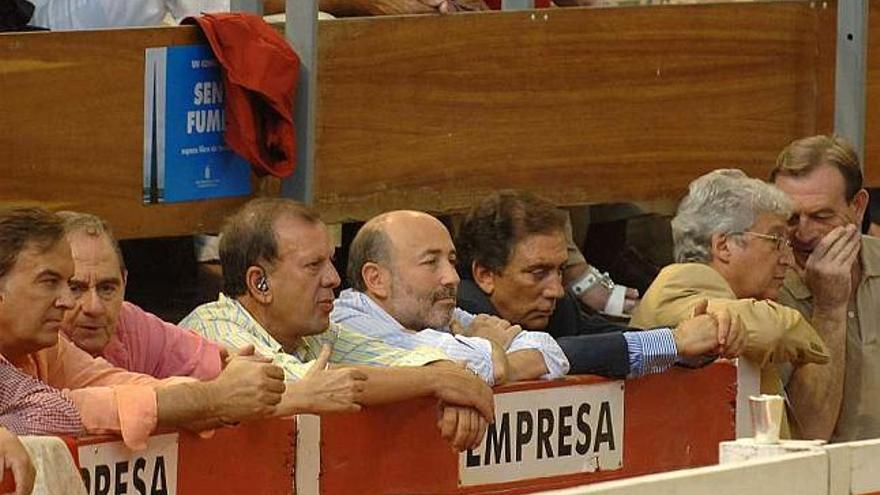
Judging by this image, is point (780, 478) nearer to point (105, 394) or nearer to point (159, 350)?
point (105, 394)

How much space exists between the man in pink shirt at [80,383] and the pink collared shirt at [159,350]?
0.36 metres

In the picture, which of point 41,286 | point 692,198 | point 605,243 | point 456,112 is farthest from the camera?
point 605,243

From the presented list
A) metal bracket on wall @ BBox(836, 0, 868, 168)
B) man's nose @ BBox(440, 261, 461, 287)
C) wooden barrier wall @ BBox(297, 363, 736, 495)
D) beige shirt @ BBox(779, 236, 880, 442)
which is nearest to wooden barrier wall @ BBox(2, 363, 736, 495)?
wooden barrier wall @ BBox(297, 363, 736, 495)

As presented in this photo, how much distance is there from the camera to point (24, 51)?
612 cm

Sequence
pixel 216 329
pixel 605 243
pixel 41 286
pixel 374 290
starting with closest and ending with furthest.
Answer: pixel 41 286 → pixel 216 329 → pixel 374 290 → pixel 605 243

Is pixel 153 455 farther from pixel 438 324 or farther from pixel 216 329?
pixel 438 324

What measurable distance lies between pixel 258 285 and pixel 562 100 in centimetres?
247

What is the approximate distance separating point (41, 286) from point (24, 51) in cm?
171

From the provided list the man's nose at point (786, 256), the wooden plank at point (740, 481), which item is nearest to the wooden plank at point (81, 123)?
the man's nose at point (786, 256)

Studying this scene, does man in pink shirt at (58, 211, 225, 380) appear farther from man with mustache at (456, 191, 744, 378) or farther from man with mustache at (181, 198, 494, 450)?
man with mustache at (456, 191, 744, 378)

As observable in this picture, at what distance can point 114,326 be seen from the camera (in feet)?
16.6

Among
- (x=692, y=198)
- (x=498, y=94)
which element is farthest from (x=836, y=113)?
(x=692, y=198)

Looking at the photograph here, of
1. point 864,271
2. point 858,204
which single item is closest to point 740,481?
point 864,271

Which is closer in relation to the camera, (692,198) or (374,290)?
(374,290)
